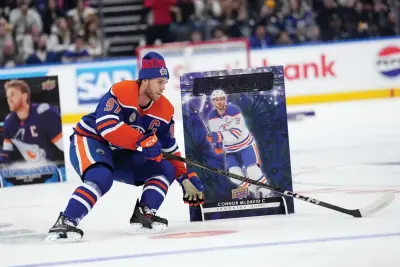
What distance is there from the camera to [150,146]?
5246 millimetres

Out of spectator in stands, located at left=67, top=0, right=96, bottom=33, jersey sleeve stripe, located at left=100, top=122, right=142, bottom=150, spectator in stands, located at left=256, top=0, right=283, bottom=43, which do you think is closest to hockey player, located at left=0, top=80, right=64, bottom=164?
jersey sleeve stripe, located at left=100, top=122, right=142, bottom=150

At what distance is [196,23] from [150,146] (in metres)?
10.2

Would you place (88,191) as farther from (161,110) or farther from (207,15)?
(207,15)

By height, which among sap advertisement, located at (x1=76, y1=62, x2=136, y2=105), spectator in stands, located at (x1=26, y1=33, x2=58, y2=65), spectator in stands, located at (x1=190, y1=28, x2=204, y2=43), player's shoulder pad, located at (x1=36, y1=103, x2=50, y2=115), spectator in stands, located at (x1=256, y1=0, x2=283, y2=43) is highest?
spectator in stands, located at (x1=256, y1=0, x2=283, y2=43)

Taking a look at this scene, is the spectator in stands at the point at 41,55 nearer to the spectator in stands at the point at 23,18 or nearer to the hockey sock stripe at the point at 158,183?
the spectator in stands at the point at 23,18

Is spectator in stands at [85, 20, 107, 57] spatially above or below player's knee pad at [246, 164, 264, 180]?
above

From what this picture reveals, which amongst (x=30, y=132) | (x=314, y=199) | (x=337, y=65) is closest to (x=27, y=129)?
(x=30, y=132)

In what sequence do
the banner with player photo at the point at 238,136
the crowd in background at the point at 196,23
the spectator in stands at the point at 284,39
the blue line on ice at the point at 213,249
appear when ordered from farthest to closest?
the spectator in stands at the point at 284,39 < the crowd in background at the point at 196,23 < the banner with player photo at the point at 238,136 < the blue line on ice at the point at 213,249

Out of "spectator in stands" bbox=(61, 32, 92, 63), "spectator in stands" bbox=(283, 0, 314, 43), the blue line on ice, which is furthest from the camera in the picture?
"spectator in stands" bbox=(283, 0, 314, 43)

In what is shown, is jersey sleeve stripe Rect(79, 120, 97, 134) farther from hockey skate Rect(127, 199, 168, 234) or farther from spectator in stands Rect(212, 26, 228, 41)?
spectator in stands Rect(212, 26, 228, 41)

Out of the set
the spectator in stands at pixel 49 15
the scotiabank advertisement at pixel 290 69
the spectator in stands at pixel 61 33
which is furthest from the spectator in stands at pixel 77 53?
the spectator in stands at pixel 49 15

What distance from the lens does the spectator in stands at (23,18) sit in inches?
585

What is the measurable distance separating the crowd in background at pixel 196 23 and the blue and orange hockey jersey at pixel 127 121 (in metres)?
8.97

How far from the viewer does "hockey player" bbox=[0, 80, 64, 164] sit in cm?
833
